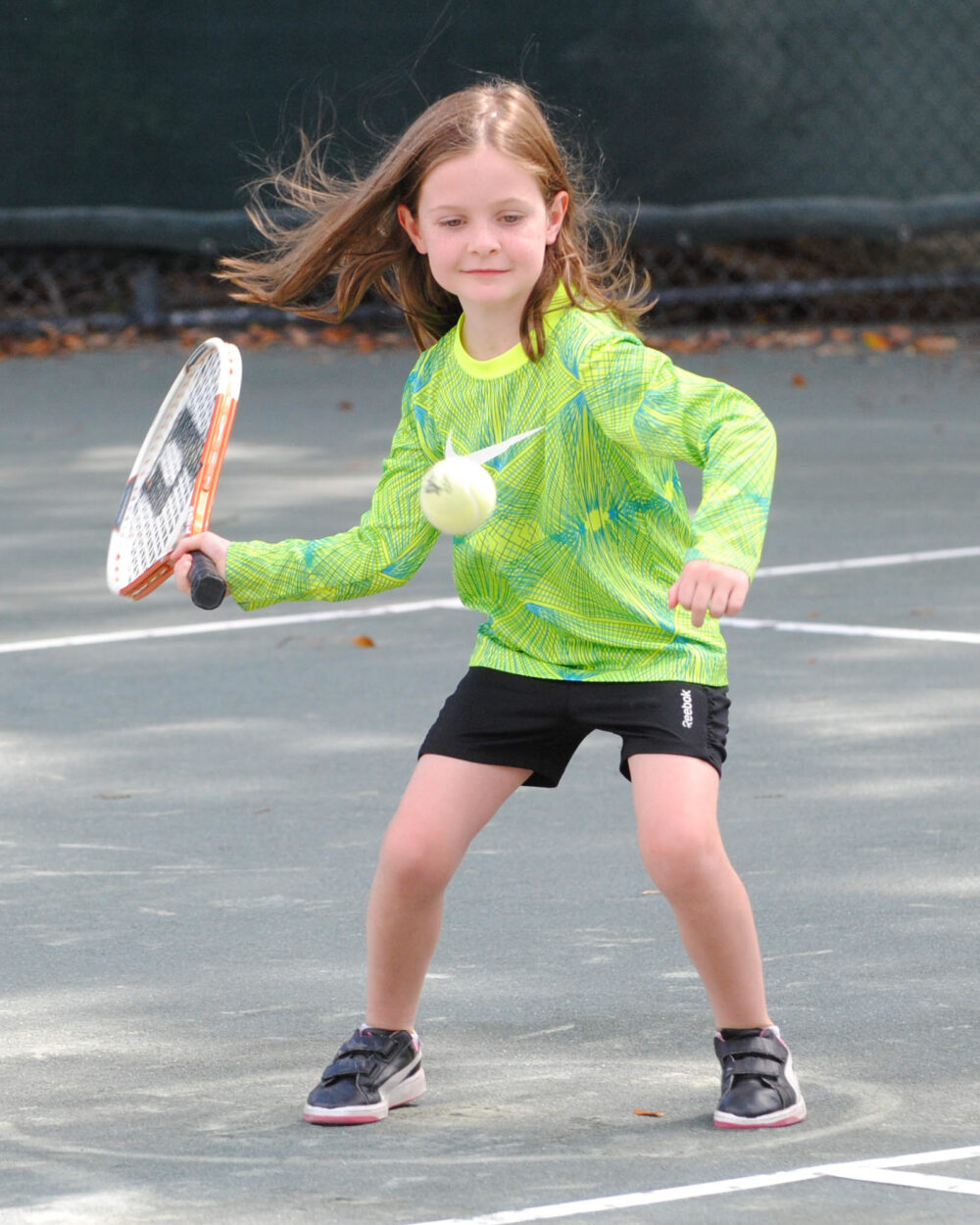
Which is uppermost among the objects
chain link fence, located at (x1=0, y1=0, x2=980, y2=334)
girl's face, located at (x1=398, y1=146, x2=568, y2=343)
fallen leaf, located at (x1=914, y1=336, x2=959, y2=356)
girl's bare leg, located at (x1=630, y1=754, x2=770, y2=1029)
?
chain link fence, located at (x1=0, y1=0, x2=980, y2=334)

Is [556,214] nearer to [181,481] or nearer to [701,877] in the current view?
[181,481]

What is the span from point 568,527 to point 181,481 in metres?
0.63

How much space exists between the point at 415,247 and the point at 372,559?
1.70 feet

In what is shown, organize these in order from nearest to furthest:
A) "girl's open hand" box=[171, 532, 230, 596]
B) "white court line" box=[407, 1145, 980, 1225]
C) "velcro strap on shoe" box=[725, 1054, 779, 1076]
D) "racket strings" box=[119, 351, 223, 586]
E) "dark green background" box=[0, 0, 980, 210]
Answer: "white court line" box=[407, 1145, 980, 1225], "velcro strap on shoe" box=[725, 1054, 779, 1076], "girl's open hand" box=[171, 532, 230, 596], "racket strings" box=[119, 351, 223, 586], "dark green background" box=[0, 0, 980, 210]

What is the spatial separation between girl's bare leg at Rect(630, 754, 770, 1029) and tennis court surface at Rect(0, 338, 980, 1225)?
0.58ft

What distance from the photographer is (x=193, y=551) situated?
366cm

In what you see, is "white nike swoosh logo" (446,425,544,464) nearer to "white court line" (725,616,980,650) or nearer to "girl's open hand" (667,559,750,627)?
"girl's open hand" (667,559,750,627)

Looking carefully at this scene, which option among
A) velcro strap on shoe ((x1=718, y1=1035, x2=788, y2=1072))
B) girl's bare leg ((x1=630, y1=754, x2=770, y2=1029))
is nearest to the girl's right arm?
girl's bare leg ((x1=630, y1=754, x2=770, y2=1029))

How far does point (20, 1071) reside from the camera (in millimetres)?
3777

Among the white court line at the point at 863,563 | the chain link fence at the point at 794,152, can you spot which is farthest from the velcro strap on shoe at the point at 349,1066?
the chain link fence at the point at 794,152

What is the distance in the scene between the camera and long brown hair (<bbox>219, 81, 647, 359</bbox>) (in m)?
3.68

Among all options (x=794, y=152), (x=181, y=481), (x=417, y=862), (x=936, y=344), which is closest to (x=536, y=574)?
(x=417, y=862)

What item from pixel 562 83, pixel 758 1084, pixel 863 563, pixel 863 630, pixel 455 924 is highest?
pixel 562 83

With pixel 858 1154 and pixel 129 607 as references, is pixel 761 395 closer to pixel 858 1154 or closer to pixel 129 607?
pixel 129 607
